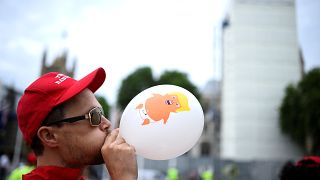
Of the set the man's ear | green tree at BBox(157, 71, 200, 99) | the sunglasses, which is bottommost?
the man's ear

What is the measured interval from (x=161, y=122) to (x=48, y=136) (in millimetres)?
575

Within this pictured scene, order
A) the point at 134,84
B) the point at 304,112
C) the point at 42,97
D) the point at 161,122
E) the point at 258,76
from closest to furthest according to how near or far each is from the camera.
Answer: the point at 42,97, the point at 161,122, the point at 304,112, the point at 258,76, the point at 134,84

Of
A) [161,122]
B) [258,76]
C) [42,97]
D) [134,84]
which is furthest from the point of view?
[134,84]

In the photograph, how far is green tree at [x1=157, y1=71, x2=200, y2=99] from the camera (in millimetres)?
42281

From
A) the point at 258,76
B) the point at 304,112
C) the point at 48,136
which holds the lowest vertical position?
the point at 304,112

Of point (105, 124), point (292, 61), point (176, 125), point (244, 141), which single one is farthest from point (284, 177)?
point (292, 61)

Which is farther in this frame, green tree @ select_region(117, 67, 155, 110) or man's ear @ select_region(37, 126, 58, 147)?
green tree @ select_region(117, 67, 155, 110)

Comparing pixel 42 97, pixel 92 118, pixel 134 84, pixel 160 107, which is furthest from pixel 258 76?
pixel 42 97

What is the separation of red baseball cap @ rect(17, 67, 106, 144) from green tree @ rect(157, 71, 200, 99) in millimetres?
40300

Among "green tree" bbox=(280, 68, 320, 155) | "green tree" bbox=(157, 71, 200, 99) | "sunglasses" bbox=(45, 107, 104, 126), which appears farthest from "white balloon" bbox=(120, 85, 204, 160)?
"green tree" bbox=(157, 71, 200, 99)

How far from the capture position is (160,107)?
1830mm

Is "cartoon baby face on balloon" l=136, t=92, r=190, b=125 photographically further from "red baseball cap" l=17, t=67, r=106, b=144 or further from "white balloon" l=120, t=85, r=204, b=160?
"red baseball cap" l=17, t=67, r=106, b=144

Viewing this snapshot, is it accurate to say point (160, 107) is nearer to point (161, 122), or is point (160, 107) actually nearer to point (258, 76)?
point (161, 122)

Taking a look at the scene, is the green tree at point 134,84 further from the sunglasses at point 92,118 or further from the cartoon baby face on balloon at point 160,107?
the sunglasses at point 92,118
